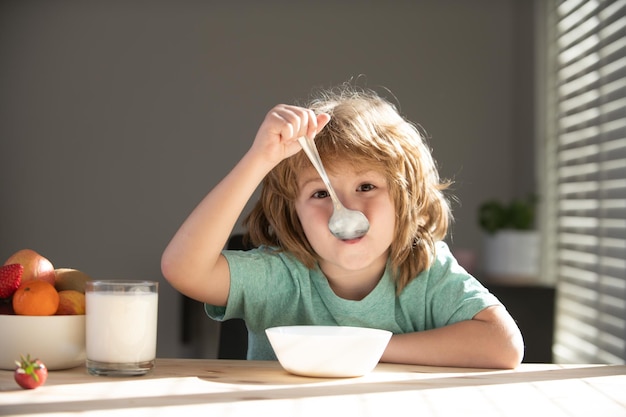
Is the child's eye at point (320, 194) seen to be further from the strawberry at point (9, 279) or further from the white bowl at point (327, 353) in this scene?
the strawberry at point (9, 279)

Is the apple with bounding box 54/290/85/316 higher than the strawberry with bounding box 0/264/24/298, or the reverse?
the strawberry with bounding box 0/264/24/298

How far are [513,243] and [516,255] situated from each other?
5 cm

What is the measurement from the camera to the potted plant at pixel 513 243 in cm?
329

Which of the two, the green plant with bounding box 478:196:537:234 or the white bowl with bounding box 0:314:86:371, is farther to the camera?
the green plant with bounding box 478:196:537:234

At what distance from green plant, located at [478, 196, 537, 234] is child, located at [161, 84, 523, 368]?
188 cm

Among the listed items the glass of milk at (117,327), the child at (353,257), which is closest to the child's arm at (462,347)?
the child at (353,257)

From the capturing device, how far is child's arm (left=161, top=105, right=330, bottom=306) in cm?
114

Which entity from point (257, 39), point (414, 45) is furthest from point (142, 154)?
point (414, 45)

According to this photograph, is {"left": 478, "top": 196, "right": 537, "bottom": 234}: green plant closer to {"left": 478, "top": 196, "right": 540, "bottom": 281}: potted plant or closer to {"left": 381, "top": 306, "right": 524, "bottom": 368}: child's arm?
{"left": 478, "top": 196, "right": 540, "bottom": 281}: potted plant

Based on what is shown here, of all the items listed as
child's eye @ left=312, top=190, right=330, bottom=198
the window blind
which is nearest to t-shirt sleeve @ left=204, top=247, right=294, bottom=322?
child's eye @ left=312, top=190, right=330, bottom=198

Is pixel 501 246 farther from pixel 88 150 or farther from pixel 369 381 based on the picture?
pixel 369 381

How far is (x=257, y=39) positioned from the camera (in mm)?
3916

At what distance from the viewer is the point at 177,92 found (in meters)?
3.92

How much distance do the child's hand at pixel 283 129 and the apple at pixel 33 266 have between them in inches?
12.6
